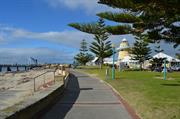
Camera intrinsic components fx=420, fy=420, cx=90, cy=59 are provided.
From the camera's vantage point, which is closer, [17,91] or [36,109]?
[36,109]

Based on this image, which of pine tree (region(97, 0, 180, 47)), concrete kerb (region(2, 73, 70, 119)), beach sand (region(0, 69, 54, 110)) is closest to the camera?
concrete kerb (region(2, 73, 70, 119))

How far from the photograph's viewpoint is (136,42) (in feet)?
223

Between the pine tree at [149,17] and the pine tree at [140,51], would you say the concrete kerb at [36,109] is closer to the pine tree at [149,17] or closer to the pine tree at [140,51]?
the pine tree at [149,17]

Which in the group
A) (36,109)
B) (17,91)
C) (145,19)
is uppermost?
(145,19)

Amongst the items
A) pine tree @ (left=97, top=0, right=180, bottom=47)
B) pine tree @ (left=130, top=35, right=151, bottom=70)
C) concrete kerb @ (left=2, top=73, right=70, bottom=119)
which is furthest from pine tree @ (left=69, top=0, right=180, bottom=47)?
pine tree @ (left=130, top=35, right=151, bottom=70)

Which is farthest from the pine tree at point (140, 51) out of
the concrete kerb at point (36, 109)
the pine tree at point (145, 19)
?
the concrete kerb at point (36, 109)

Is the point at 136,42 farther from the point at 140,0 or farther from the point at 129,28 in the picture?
the point at 140,0

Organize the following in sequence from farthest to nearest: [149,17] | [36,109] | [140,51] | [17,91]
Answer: [140,51], [17,91], [149,17], [36,109]

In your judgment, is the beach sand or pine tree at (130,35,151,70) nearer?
the beach sand

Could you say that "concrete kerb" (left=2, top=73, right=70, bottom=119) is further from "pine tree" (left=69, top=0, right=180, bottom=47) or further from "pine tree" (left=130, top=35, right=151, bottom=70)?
"pine tree" (left=130, top=35, right=151, bottom=70)

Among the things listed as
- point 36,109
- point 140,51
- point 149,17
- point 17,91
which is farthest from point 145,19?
point 140,51

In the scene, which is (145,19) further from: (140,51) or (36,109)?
(140,51)

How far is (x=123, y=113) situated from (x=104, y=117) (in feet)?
3.87

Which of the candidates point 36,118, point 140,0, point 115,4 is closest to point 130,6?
point 115,4
